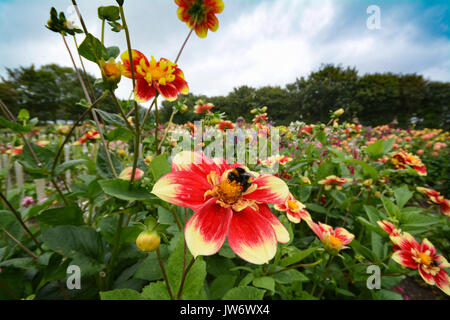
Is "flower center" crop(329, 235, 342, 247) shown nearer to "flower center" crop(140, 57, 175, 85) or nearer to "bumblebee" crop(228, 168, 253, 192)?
"bumblebee" crop(228, 168, 253, 192)

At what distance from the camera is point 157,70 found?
0.44 m

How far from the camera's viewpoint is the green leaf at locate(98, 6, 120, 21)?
0.36 metres

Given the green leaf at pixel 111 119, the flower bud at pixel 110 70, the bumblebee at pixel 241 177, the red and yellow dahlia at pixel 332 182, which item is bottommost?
the red and yellow dahlia at pixel 332 182

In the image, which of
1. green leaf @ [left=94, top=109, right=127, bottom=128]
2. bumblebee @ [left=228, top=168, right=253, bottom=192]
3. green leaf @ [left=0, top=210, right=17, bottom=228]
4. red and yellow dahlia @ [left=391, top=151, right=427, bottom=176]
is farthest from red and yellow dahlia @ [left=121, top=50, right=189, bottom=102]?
red and yellow dahlia @ [left=391, top=151, right=427, bottom=176]

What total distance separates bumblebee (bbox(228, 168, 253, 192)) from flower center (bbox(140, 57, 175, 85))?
0.90 ft

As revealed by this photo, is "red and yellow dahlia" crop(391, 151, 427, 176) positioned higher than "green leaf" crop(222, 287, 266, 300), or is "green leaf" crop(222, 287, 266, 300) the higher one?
"red and yellow dahlia" crop(391, 151, 427, 176)

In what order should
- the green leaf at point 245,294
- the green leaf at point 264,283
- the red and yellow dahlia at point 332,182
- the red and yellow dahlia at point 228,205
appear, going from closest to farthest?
the red and yellow dahlia at point 228,205 < the green leaf at point 245,294 < the green leaf at point 264,283 < the red and yellow dahlia at point 332,182

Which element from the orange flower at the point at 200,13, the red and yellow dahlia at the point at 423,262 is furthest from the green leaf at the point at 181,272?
the red and yellow dahlia at the point at 423,262

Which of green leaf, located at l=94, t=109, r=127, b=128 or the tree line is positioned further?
the tree line

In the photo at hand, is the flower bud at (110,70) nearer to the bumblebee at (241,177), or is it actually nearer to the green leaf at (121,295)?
A: the bumblebee at (241,177)

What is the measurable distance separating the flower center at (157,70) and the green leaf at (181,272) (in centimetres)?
37

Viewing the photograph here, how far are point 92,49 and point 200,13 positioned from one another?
0.25 meters

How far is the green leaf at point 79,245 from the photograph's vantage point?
0.46 m

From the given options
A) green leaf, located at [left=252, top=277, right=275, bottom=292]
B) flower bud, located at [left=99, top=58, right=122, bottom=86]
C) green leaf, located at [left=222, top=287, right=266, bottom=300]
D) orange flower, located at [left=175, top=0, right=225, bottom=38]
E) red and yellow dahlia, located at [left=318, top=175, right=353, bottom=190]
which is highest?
orange flower, located at [left=175, top=0, right=225, bottom=38]
